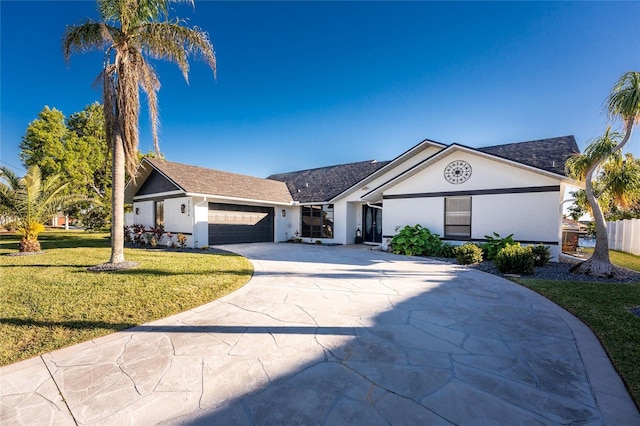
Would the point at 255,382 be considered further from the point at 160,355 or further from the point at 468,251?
the point at 468,251

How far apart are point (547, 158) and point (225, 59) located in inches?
597

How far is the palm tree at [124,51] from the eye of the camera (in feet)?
26.4

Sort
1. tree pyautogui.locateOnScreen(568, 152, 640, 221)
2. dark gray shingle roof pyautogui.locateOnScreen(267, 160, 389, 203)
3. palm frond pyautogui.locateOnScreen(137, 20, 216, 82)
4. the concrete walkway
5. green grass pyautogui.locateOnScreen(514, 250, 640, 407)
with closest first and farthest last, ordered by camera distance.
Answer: the concrete walkway → green grass pyautogui.locateOnScreen(514, 250, 640, 407) → palm frond pyautogui.locateOnScreen(137, 20, 216, 82) → tree pyautogui.locateOnScreen(568, 152, 640, 221) → dark gray shingle roof pyautogui.locateOnScreen(267, 160, 389, 203)

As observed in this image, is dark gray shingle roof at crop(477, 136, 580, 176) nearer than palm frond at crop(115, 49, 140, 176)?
No

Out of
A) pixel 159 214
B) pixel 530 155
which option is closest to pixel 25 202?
pixel 159 214

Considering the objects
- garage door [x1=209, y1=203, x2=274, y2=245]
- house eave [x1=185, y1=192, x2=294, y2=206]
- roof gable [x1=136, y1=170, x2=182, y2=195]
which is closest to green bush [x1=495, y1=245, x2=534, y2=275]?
house eave [x1=185, y1=192, x2=294, y2=206]

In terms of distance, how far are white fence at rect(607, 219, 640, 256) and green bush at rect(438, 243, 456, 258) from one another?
399 inches

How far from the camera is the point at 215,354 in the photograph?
135 inches

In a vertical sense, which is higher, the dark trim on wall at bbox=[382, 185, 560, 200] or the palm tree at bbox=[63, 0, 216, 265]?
the palm tree at bbox=[63, 0, 216, 265]

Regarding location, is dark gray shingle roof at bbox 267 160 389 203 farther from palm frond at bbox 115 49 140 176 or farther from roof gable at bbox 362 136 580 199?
palm frond at bbox 115 49 140 176

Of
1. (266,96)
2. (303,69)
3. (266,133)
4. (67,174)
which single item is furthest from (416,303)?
(67,174)

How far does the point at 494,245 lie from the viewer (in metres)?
10.6

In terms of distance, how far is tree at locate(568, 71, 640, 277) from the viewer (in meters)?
7.19

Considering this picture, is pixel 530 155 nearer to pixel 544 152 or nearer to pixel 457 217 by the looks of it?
pixel 544 152
